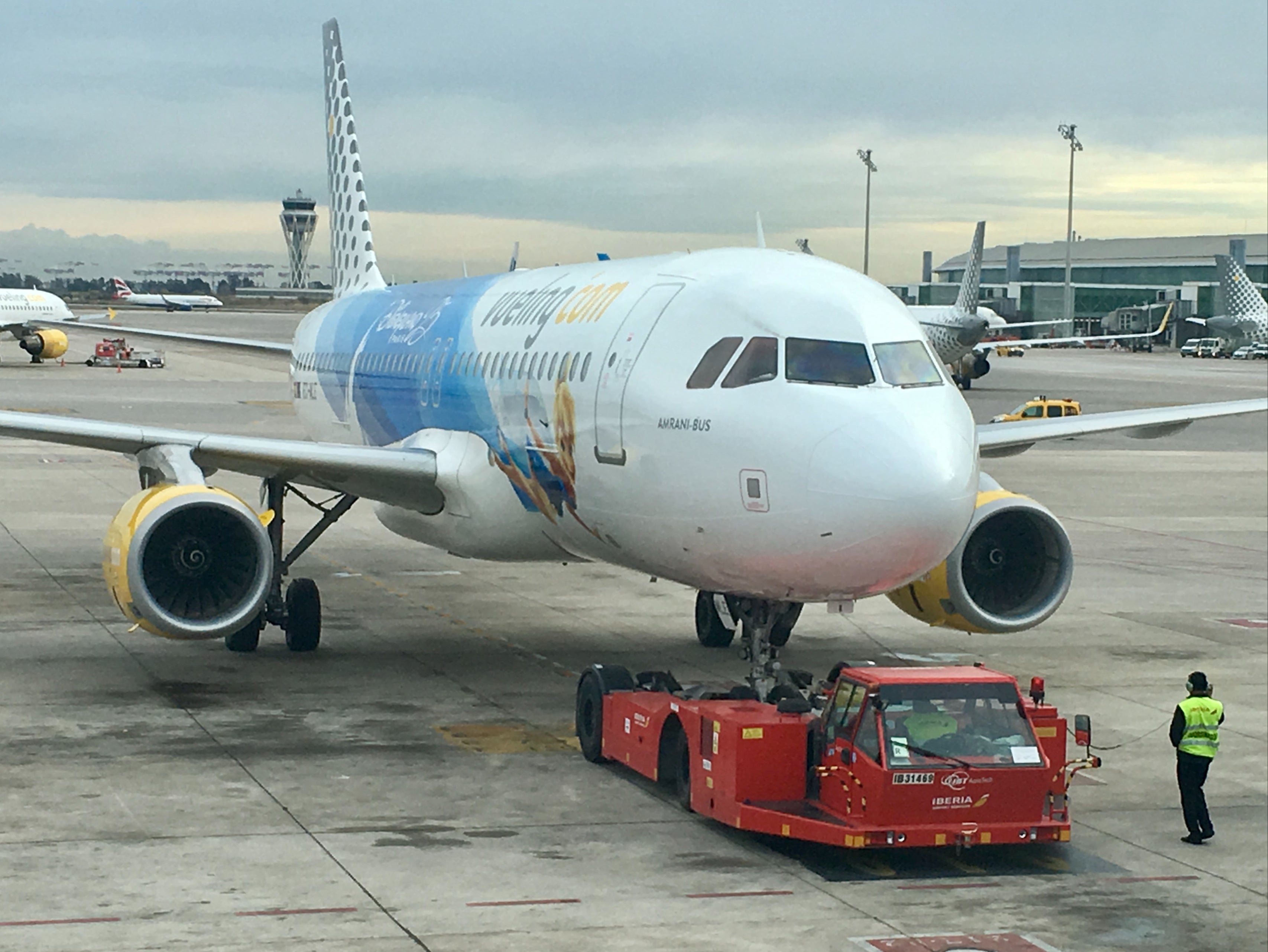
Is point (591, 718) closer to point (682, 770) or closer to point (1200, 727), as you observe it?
point (682, 770)

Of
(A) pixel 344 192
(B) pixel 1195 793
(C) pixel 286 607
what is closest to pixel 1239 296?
(A) pixel 344 192


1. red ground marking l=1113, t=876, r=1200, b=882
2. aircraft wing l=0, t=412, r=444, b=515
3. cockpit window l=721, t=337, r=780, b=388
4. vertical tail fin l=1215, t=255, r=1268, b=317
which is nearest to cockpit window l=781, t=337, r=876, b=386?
cockpit window l=721, t=337, r=780, b=388

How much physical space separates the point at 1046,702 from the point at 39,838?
1170cm

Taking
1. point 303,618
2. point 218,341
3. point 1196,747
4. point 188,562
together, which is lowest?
point 303,618

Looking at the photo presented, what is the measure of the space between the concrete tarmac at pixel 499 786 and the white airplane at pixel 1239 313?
369ft

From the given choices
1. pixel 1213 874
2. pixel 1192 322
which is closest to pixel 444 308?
pixel 1213 874

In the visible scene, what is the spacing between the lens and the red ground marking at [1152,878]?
48.9 feet

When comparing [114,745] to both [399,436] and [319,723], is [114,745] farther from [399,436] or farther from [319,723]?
[399,436]

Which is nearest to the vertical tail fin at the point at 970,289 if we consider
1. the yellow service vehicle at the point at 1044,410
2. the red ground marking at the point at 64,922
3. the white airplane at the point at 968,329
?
the white airplane at the point at 968,329

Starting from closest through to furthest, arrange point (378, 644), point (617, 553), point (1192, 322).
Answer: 1. point (617, 553)
2. point (378, 644)
3. point (1192, 322)

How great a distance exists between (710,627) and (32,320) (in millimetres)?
81473

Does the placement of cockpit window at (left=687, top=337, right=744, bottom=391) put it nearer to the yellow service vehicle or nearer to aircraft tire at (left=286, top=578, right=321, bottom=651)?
aircraft tire at (left=286, top=578, right=321, bottom=651)

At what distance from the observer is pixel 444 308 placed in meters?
26.9

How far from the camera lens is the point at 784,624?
1952 centimetres
